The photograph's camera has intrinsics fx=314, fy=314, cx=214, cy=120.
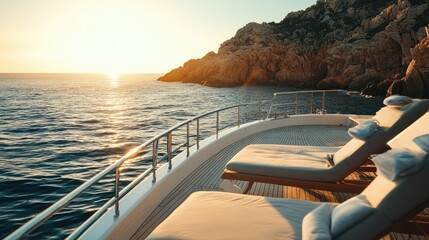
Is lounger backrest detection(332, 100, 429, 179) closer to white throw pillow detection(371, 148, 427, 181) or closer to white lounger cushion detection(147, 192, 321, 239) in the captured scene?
white lounger cushion detection(147, 192, 321, 239)

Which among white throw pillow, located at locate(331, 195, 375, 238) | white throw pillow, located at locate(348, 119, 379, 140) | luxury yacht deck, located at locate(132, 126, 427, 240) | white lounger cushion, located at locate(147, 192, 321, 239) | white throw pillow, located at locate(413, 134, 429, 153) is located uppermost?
white throw pillow, located at locate(413, 134, 429, 153)

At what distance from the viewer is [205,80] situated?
245 ft

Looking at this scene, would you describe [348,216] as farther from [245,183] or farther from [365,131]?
[245,183]

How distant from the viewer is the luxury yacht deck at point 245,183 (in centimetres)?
309

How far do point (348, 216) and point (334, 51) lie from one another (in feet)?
185

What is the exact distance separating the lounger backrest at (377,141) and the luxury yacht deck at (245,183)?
49 cm

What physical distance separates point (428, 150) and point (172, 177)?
270cm

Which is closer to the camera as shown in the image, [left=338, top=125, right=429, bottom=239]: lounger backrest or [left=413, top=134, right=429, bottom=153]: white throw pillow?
[left=338, top=125, right=429, bottom=239]: lounger backrest

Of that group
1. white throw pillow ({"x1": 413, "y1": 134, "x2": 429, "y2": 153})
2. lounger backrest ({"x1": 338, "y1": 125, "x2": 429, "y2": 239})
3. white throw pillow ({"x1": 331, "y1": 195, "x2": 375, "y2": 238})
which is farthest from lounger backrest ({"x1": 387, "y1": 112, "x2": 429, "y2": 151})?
white throw pillow ({"x1": 331, "y1": 195, "x2": 375, "y2": 238})

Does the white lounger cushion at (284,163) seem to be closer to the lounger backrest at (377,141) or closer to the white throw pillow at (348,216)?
the lounger backrest at (377,141)

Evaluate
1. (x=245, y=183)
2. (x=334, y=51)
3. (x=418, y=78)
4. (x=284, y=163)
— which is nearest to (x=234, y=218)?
(x=284, y=163)

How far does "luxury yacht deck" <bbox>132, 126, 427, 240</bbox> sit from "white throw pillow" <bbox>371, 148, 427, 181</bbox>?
1.56 ft

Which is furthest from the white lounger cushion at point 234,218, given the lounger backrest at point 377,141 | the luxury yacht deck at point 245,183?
the lounger backrest at point 377,141

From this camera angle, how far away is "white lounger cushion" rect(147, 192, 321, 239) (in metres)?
1.85
